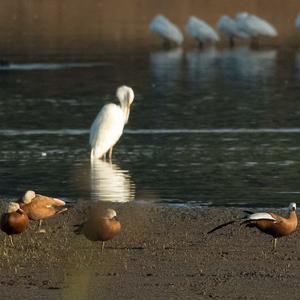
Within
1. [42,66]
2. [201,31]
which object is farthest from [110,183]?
[201,31]

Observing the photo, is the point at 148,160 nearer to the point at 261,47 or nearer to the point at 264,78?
the point at 264,78

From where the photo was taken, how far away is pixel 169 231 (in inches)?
470

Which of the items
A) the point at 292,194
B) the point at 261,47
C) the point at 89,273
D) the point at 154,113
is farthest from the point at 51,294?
the point at 261,47

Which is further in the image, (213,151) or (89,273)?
(213,151)

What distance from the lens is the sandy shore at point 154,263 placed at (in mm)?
9281

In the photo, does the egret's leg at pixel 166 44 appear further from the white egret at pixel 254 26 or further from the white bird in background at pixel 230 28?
the white egret at pixel 254 26

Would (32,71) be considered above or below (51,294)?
below

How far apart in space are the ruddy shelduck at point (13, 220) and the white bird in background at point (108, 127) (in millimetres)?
6924

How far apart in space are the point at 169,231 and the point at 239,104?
12.8 meters

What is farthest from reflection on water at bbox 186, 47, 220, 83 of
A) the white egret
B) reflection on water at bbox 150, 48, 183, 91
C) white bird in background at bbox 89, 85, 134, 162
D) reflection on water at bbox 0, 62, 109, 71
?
white bird in background at bbox 89, 85, 134, 162

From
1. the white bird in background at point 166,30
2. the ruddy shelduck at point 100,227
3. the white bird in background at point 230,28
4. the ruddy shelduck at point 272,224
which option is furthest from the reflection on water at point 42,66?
the ruddy shelduck at point 272,224

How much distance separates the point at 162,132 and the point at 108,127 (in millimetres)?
2189

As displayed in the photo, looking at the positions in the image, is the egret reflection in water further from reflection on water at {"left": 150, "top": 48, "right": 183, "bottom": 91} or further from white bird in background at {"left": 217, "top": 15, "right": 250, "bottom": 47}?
white bird in background at {"left": 217, "top": 15, "right": 250, "bottom": 47}

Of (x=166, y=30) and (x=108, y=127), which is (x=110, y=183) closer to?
(x=108, y=127)
